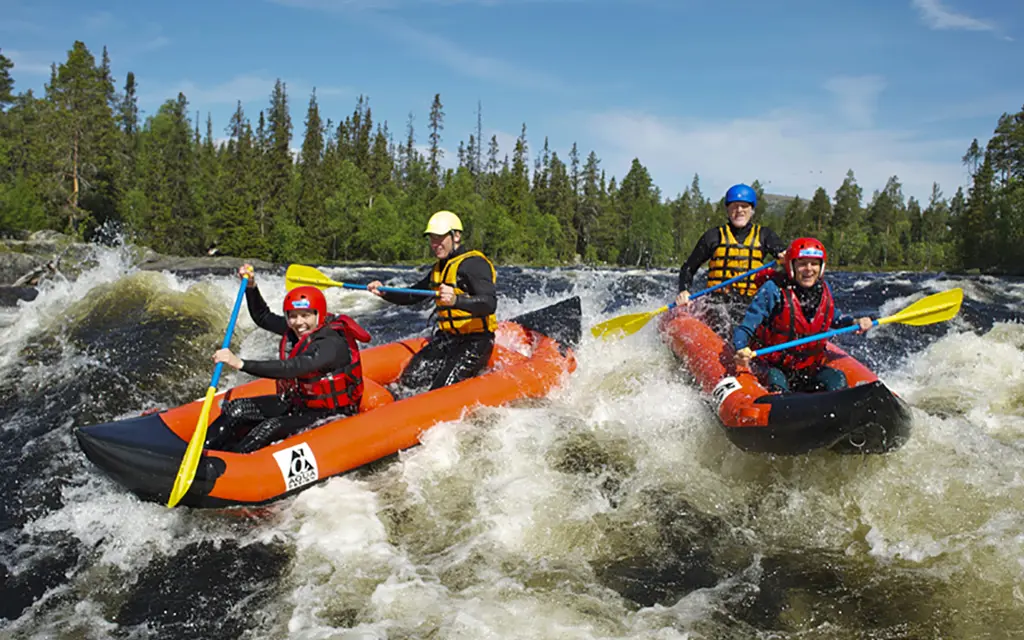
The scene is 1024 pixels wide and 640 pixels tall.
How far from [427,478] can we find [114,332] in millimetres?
6125

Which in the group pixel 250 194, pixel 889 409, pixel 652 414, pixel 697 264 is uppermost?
pixel 250 194

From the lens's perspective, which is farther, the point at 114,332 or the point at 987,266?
the point at 987,266

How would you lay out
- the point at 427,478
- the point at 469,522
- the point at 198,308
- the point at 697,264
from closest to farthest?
the point at 469,522 < the point at 427,478 < the point at 697,264 < the point at 198,308

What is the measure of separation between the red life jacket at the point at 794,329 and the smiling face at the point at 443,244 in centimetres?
251

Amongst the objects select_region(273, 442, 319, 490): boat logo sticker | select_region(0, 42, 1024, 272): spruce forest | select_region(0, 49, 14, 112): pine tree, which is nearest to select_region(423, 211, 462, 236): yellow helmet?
select_region(273, 442, 319, 490): boat logo sticker

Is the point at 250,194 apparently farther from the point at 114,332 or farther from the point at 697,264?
the point at 697,264

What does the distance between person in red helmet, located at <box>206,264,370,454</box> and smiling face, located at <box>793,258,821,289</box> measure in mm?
3089

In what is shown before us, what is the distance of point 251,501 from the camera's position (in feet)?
13.9

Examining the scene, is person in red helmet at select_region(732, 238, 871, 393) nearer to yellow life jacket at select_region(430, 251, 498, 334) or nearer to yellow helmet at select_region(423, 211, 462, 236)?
yellow life jacket at select_region(430, 251, 498, 334)

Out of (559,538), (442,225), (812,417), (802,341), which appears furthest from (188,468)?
(802,341)

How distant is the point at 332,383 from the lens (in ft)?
15.9

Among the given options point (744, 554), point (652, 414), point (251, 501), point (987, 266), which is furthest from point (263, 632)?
point (987, 266)

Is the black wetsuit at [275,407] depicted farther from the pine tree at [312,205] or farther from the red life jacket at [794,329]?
the pine tree at [312,205]

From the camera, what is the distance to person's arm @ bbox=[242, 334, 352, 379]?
4266mm
